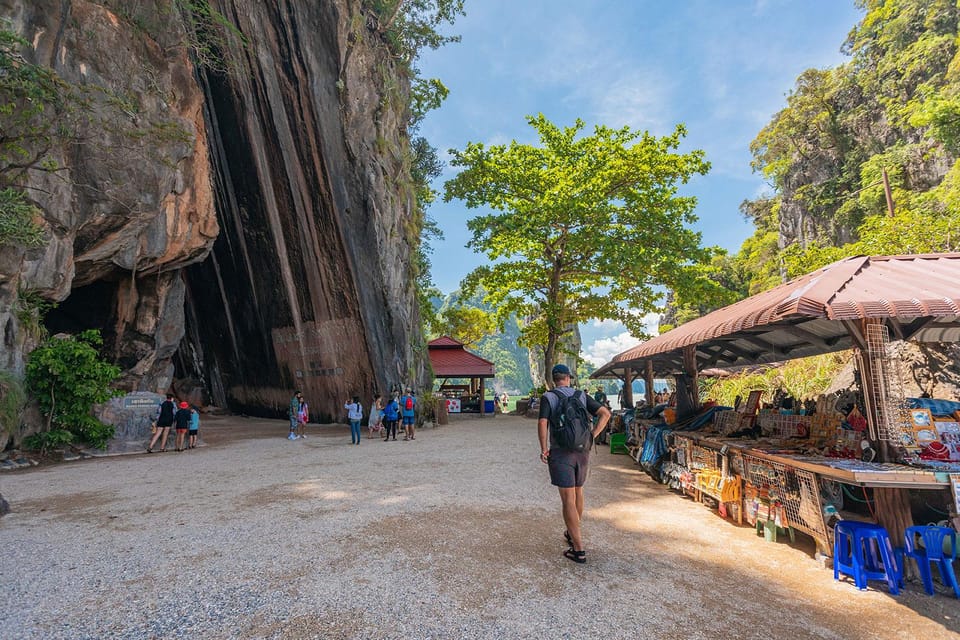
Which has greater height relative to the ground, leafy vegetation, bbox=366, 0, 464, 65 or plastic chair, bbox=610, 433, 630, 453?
leafy vegetation, bbox=366, 0, 464, 65

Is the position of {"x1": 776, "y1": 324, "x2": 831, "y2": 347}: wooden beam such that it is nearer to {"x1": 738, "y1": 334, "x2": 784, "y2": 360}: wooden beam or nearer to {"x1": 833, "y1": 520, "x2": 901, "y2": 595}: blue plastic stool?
{"x1": 738, "y1": 334, "x2": 784, "y2": 360}: wooden beam

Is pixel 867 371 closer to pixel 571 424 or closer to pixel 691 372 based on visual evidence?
pixel 571 424

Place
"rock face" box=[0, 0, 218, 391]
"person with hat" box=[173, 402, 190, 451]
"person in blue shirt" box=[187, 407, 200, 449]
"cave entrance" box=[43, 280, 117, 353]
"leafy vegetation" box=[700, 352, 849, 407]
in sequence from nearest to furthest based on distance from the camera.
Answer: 1. "rock face" box=[0, 0, 218, 391]
2. "person with hat" box=[173, 402, 190, 451]
3. "person in blue shirt" box=[187, 407, 200, 449]
4. "cave entrance" box=[43, 280, 117, 353]
5. "leafy vegetation" box=[700, 352, 849, 407]

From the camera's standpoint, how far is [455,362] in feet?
84.2

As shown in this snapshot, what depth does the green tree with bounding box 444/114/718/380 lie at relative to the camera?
A: 1978 centimetres

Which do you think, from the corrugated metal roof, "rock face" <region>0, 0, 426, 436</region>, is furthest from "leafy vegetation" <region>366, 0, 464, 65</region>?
the corrugated metal roof

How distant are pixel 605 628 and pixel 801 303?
3.12m

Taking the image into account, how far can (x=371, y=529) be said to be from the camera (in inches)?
193

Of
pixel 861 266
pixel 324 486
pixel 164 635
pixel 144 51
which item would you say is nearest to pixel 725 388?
pixel 861 266

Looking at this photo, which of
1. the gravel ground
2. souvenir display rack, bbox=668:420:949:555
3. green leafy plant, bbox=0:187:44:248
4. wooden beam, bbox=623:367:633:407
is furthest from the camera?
wooden beam, bbox=623:367:633:407

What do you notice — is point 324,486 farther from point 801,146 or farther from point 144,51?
point 801,146

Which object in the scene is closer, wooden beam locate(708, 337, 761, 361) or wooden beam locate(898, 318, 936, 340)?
wooden beam locate(898, 318, 936, 340)

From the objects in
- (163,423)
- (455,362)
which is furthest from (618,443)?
(455,362)

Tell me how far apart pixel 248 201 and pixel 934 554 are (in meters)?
20.1
